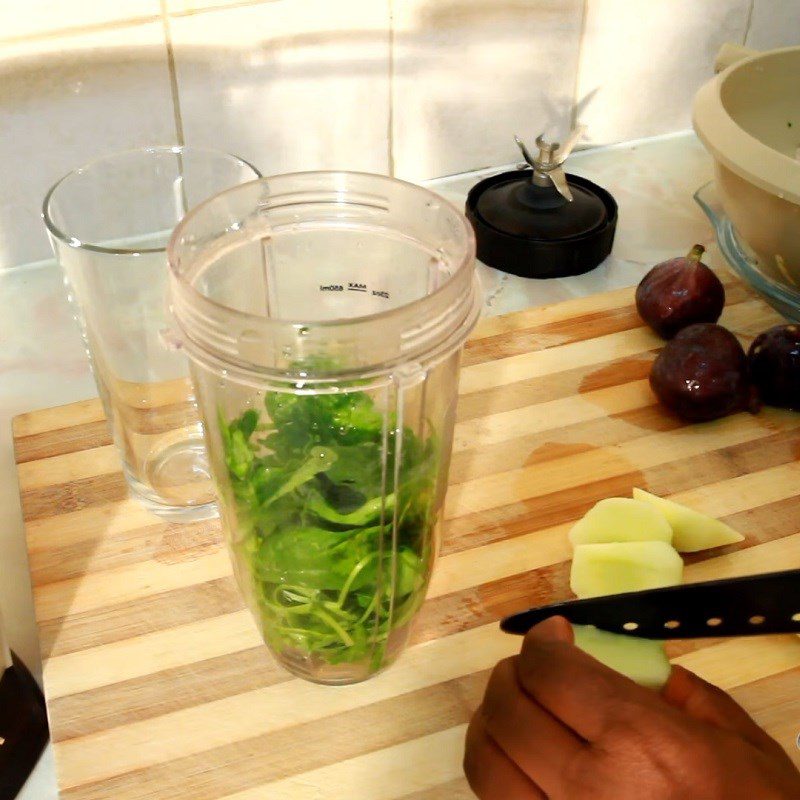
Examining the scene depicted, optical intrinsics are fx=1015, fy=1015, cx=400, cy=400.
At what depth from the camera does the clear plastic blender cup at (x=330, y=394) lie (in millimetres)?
523

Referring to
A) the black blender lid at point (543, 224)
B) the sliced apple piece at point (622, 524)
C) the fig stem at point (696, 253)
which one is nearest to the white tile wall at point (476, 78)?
the black blender lid at point (543, 224)

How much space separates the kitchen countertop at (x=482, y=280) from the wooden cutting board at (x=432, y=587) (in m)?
0.08

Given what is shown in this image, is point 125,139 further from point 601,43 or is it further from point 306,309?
point 601,43

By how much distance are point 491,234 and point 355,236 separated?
1.35 feet

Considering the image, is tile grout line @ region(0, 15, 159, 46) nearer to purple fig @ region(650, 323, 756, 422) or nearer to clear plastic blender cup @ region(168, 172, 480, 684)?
clear plastic blender cup @ region(168, 172, 480, 684)

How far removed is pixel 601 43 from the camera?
1.18 m

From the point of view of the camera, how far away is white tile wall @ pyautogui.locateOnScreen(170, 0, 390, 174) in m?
0.99

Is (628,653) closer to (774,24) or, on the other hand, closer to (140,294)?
(140,294)

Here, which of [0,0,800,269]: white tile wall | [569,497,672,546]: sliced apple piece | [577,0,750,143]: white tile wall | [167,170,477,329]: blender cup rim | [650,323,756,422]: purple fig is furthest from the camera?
[577,0,750,143]: white tile wall

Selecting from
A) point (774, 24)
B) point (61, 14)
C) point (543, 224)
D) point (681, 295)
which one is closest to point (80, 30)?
point (61, 14)

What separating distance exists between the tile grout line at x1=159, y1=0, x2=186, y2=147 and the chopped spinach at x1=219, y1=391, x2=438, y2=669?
53 centimetres

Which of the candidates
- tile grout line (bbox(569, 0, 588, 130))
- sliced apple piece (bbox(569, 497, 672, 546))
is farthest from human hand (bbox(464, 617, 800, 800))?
tile grout line (bbox(569, 0, 588, 130))

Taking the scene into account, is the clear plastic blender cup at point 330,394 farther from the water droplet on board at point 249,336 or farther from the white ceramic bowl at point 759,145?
the white ceramic bowl at point 759,145

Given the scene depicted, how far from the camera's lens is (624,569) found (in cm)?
71
